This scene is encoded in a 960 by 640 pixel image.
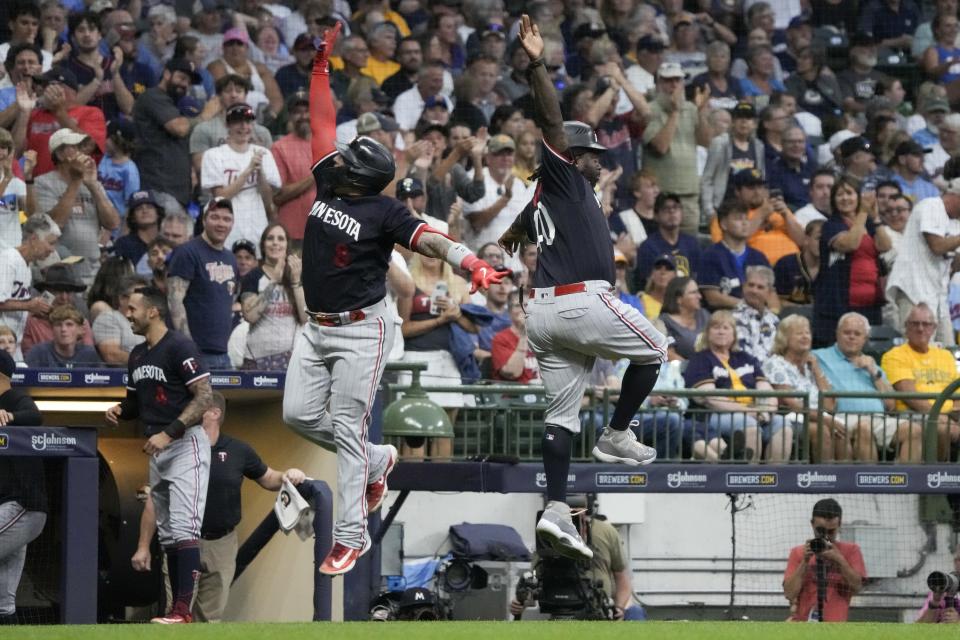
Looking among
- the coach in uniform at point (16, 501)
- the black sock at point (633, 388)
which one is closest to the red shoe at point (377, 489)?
the black sock at point (633, 388)

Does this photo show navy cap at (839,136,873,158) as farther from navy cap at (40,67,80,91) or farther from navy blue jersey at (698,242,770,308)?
navy cap at (40,67,80,91)

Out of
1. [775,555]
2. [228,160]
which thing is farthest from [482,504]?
[228,160]

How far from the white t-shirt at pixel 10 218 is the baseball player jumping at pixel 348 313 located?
4.38 metres

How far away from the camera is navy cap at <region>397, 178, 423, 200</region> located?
465 inches

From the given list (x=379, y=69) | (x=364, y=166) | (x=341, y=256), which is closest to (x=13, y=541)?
(x=341, y=256)

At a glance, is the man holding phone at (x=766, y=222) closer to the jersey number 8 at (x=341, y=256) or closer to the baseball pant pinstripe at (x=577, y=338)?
the baseball pant pinstripe at (x=577, y=338)

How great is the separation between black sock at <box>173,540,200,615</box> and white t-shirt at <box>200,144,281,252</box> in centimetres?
398

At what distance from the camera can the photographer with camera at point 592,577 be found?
34.4ft

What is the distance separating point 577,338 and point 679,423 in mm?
3569

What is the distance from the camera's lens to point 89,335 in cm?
1143

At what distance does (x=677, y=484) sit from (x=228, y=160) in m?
4.58

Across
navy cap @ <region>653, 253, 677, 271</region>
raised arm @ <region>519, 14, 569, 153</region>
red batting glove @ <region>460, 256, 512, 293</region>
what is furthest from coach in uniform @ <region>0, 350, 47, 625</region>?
navy cap @ <region>653, 253, 677, 271</region>

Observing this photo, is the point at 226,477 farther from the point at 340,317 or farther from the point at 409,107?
the point at 409,107

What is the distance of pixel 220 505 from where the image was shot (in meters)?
10.3
